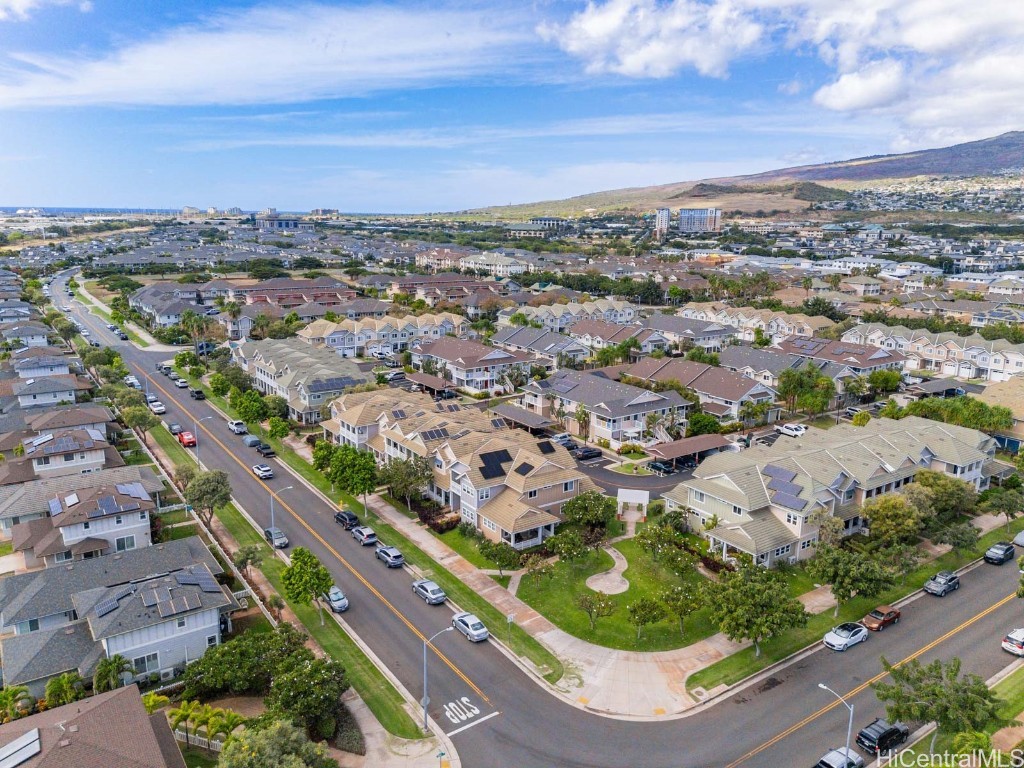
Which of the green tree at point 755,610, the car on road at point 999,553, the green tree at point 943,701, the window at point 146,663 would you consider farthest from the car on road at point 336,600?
the car on road at point 999,553

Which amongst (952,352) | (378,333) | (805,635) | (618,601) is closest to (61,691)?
(618,601)

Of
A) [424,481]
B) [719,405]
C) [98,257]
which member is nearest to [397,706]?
[424,481]

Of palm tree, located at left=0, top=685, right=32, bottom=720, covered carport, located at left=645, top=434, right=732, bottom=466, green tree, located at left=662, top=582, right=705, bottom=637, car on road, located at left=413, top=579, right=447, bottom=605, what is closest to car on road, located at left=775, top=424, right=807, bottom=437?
covered carport, located at left=645, top=434, right=732, bottom=466

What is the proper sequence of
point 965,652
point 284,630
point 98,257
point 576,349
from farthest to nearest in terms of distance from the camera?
point 98,257, point 576,349, point 965,652, point 284,630

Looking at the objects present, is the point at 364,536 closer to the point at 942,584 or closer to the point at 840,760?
the point at 840,760

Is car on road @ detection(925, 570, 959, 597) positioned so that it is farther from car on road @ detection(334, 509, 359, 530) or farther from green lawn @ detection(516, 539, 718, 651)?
car on road @ detection(334, 509, 359, 530)

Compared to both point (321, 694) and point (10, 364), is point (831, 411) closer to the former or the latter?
point (321, 694)

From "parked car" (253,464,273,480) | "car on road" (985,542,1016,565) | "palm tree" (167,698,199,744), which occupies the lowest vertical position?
"car on road" (985,542,1016,565)

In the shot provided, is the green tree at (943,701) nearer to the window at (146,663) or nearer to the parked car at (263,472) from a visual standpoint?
the window at (146,663)
